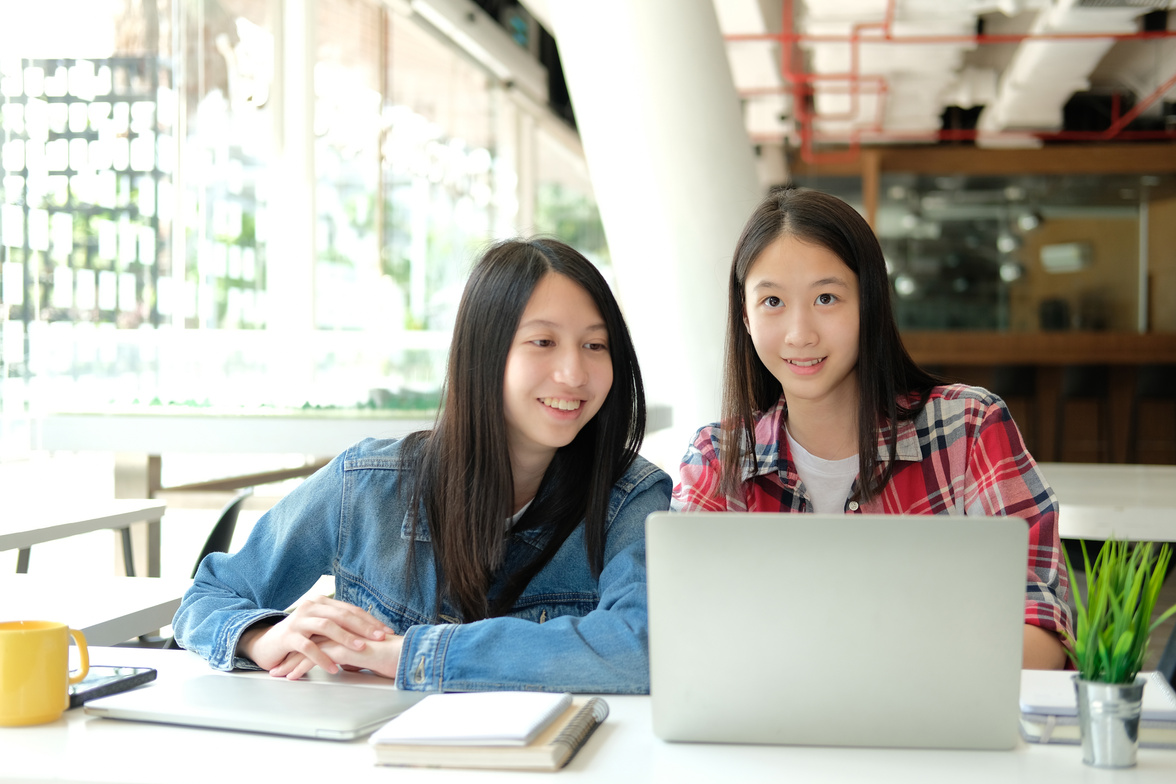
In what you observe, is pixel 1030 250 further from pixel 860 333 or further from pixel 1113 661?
pixel 1113 661

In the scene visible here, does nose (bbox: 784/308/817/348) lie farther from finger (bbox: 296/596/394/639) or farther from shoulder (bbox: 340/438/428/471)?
finger (bbox: 296/596/394/639)

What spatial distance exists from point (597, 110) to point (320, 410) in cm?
163

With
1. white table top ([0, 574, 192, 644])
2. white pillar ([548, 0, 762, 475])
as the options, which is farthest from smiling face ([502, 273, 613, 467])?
white pillar ([548, 0, 762, 475])

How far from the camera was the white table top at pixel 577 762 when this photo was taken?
884 millimetres

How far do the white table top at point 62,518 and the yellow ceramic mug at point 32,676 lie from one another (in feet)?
4.46

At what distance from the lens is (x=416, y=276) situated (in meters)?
9.41

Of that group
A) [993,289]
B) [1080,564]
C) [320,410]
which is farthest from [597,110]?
[993,289]

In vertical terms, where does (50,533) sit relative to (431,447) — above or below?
below

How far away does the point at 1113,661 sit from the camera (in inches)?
35.8

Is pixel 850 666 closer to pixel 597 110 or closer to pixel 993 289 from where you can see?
pixel 597 110

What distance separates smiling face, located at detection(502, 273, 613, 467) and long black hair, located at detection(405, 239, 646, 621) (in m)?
0.01

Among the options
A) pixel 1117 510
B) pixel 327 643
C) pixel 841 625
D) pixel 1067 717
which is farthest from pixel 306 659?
pixel 1117 510

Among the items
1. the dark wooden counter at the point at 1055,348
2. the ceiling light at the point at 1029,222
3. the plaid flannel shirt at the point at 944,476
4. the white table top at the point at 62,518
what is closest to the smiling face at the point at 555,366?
the plaid flannel shirt at the point at 944,476

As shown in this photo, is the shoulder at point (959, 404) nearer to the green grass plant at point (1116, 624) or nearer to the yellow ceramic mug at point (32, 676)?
the green grass plant at point (1116, 624)
